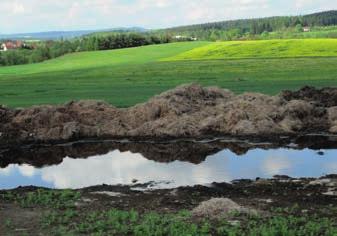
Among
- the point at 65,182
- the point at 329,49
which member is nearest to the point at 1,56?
the point at 329,49

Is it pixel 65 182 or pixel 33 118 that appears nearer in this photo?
pixel 65 182

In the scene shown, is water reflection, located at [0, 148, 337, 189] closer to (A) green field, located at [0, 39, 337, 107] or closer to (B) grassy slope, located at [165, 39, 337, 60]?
(A) green field, located at [0, 39, 337, 107]

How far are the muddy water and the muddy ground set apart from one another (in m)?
1.34

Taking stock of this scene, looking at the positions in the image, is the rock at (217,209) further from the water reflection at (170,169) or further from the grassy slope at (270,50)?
the grassy slope at (270,50)

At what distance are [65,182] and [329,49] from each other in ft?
164

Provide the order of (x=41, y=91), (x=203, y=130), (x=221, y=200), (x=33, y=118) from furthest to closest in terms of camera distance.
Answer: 1. (x=41, y=91)
2. (x=33, y=118)
3. (x=203, y=130)
4. (x=221, y=200)

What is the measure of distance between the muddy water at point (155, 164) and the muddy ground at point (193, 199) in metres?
1.34

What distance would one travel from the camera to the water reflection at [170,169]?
18391 millimetres

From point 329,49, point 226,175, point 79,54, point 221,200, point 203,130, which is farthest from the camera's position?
point 79,54

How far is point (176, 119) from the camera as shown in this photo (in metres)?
25.8

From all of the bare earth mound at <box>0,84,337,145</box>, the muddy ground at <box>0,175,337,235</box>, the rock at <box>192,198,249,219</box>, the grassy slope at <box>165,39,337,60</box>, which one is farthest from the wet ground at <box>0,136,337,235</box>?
the grassy slope at <box>165,39,337,60</box>

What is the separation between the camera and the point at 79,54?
8819cm

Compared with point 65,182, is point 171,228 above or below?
above

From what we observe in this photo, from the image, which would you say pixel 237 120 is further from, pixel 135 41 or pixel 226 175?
pixel 135 41
